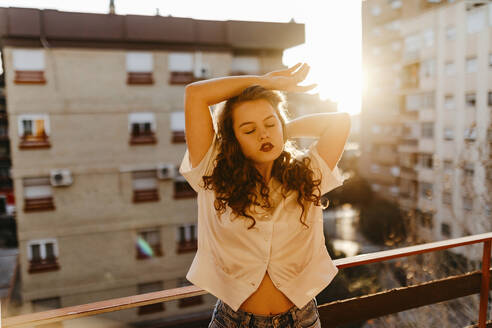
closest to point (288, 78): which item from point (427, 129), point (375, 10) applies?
point (427, 129)

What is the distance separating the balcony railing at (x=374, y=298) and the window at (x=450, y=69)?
602 inches

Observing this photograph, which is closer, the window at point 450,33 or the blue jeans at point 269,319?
the blue jeans at point 269,319

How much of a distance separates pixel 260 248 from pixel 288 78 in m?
0.45

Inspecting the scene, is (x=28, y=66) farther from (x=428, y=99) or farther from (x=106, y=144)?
(x=428, y=99)

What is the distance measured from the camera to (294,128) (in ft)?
3.68

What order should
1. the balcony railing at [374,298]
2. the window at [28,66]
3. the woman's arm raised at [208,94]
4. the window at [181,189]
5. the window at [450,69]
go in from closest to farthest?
1. the woman's arm raised at [208,94]
2. the balcony railing at [374,298]
3. the window at [28,66]
4. the window at [181,189]
5. the window at [450,69]

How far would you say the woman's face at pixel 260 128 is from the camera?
98cm

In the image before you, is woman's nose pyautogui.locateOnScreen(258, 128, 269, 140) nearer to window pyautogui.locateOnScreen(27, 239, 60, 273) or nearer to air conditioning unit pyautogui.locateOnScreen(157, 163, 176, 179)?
air conditioning unit pyautogui.locateOnScreen(157, 163, 176, 179)

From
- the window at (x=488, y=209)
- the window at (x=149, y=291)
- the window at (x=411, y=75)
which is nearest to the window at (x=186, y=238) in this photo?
the window at (x=149, y=291)

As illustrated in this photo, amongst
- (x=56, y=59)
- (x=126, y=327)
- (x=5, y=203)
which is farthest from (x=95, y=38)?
(x=5, y=203)

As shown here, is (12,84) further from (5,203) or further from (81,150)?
(5,203)

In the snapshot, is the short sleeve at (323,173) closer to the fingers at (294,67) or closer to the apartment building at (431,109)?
the fingers at (294,67)

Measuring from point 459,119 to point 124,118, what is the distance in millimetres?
12501

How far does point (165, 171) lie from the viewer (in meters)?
9.83
